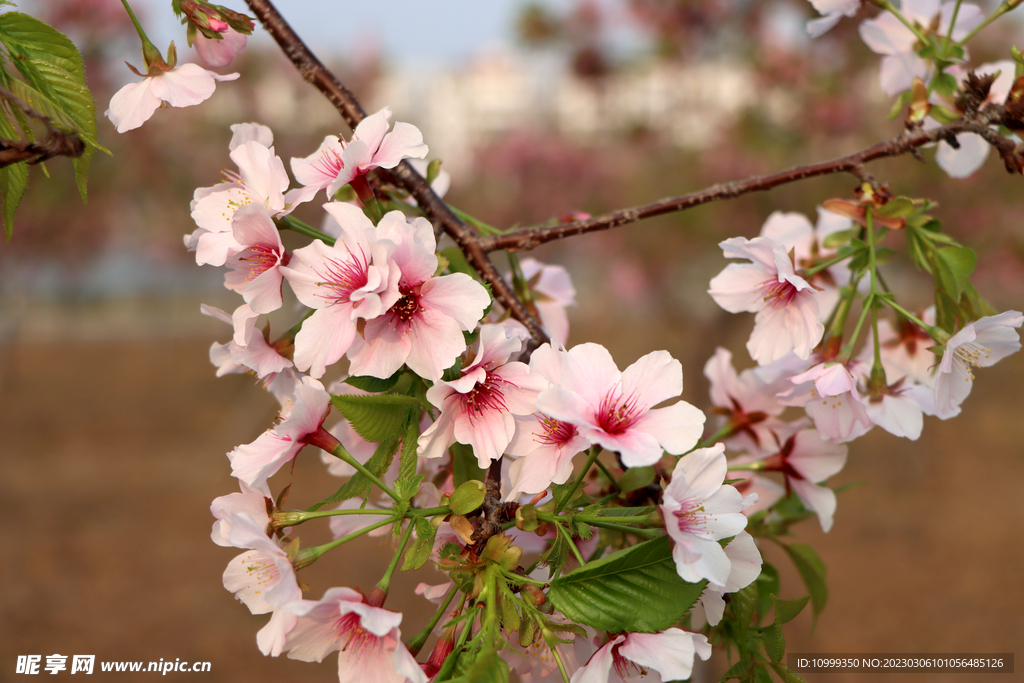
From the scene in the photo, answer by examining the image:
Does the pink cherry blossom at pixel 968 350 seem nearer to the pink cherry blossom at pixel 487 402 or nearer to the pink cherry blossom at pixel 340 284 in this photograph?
the pink cherry blossom at pixel 487 402

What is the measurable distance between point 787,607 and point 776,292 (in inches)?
13.6

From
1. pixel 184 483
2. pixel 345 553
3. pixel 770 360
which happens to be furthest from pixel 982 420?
pixel 770 360

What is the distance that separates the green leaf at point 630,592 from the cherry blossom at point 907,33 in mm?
864

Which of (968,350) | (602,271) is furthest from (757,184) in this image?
(602,271)

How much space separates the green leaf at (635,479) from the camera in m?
0.70

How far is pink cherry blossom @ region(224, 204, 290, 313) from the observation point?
1.99 ft

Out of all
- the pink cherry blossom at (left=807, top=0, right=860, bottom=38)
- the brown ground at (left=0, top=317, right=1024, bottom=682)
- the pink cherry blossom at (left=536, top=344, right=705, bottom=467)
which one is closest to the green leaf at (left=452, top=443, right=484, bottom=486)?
the pink cherry blossom at (left=536, top=344, right=705, bottom=467)

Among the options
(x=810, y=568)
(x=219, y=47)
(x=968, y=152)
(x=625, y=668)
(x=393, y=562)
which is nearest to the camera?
(x=393, y=562)

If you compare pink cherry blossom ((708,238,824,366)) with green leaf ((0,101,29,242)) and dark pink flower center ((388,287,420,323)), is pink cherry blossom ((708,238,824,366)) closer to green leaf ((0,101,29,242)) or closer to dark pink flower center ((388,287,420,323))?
dark pink flower center ((388,287,420,323))

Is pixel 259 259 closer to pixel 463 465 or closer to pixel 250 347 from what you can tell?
pixel 250 347

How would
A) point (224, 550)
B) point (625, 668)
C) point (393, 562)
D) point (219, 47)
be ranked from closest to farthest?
point (393, 562) < point (625, 668) < point (219, 47) < point (224, 550)

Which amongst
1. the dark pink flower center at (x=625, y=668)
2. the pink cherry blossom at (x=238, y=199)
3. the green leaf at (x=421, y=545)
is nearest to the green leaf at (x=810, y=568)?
the dark pink flower center at (x=625, y=668)

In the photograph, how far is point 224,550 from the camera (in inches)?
226

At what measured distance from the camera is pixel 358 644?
1.96 feet
